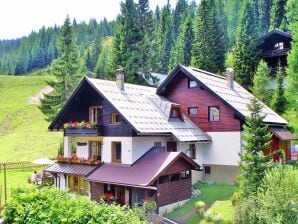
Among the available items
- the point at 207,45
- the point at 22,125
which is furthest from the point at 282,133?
the point at 22,125

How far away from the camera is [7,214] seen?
16.4 m

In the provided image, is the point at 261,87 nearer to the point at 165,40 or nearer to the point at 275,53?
the point at 275,53

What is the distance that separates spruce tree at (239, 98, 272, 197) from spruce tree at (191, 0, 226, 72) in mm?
32044

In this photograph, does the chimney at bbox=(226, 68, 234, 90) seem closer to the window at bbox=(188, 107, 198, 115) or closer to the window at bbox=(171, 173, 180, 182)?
the window at bbox=(188, 107, 198, 115)

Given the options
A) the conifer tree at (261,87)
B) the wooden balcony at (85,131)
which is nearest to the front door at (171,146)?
the wooden balcony at (85,131)

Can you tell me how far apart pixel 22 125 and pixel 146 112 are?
5304 centimetres

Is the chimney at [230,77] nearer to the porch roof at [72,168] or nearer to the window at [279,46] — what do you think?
the porch roof at [72,168]

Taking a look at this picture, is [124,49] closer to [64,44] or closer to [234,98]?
[64,44]

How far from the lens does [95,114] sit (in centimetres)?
3067

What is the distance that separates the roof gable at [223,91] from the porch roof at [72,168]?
32.3 feet

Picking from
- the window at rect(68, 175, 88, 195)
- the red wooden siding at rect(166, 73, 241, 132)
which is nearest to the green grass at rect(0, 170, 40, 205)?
the window at rect(68, 175, 88, 195)

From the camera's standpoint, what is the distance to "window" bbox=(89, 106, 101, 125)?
3022 centimetres

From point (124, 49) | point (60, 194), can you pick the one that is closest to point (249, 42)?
point (124, 49)

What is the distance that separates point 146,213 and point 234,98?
522 inches
